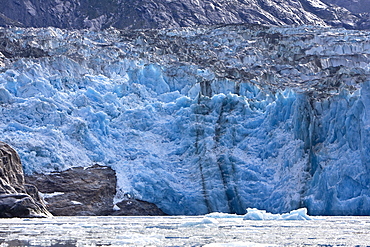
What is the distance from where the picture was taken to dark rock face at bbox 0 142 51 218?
2641cm

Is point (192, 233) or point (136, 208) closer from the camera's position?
point (192, 233)

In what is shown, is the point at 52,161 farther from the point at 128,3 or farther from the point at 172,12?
the point at 128,3

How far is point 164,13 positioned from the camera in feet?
332

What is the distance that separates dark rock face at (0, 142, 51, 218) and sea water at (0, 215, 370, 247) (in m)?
1.53

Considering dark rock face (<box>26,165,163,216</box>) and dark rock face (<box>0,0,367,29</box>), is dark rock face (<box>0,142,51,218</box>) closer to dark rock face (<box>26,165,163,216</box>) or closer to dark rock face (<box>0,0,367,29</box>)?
dark rock face (<box>26,165,163,216</box>)

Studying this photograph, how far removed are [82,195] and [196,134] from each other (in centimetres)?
657

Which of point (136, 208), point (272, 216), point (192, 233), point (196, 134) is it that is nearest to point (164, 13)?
point (196, 134)

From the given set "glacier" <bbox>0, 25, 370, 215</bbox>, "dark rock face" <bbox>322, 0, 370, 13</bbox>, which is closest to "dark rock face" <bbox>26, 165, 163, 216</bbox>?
"glacier" <bbox>0, 25, 370, 215</bbox>

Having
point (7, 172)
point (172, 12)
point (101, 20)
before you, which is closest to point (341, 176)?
point (7, 172)

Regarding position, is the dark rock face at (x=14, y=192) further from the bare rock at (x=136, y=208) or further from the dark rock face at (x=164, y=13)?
the dark rock face at (x=164, y=13)

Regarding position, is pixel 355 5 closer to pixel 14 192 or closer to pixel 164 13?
pixel 164 13

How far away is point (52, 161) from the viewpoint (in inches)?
1249

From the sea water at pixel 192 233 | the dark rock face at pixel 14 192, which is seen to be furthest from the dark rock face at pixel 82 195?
the sea water at pixel 192 233

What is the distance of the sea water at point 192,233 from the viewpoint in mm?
17047
